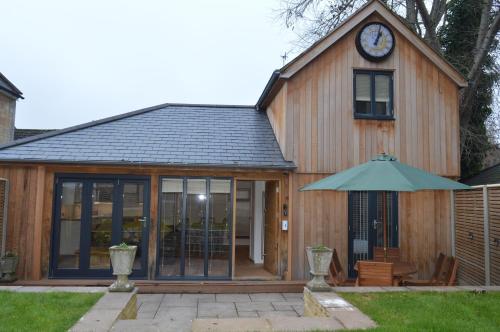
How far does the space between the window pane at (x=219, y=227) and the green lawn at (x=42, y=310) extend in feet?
11.7

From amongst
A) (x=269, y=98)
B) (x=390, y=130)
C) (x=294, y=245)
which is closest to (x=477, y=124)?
(x=390, y=130)

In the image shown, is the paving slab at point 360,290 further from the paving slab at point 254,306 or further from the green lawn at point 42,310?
the green lawn at point 42,310

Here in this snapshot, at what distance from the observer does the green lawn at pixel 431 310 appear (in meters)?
4.91

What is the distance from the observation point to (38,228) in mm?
9070

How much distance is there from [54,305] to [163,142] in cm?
521

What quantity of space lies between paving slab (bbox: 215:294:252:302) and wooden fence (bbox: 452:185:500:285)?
15.4 feet

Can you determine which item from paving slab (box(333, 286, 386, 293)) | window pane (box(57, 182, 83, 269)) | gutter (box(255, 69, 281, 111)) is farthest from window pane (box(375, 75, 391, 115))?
window pane (box(57, 182, 83, 269))

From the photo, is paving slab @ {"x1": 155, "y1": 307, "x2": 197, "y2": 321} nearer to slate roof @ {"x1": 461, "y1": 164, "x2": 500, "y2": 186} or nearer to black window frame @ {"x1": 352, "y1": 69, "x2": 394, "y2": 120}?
black window frame @ {"x1": 352, "y1": 69, "x2": 394, "y2": 120}

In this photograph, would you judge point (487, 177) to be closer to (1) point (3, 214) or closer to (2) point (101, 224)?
(2) point (101, 224)

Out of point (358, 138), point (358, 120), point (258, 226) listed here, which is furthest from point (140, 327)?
point (258, 226)

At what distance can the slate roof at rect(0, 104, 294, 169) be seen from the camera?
9.27m

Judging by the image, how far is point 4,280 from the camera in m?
8.45

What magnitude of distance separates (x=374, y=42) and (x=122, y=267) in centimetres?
766

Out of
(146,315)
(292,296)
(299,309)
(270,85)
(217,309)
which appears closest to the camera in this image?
(146,315)
